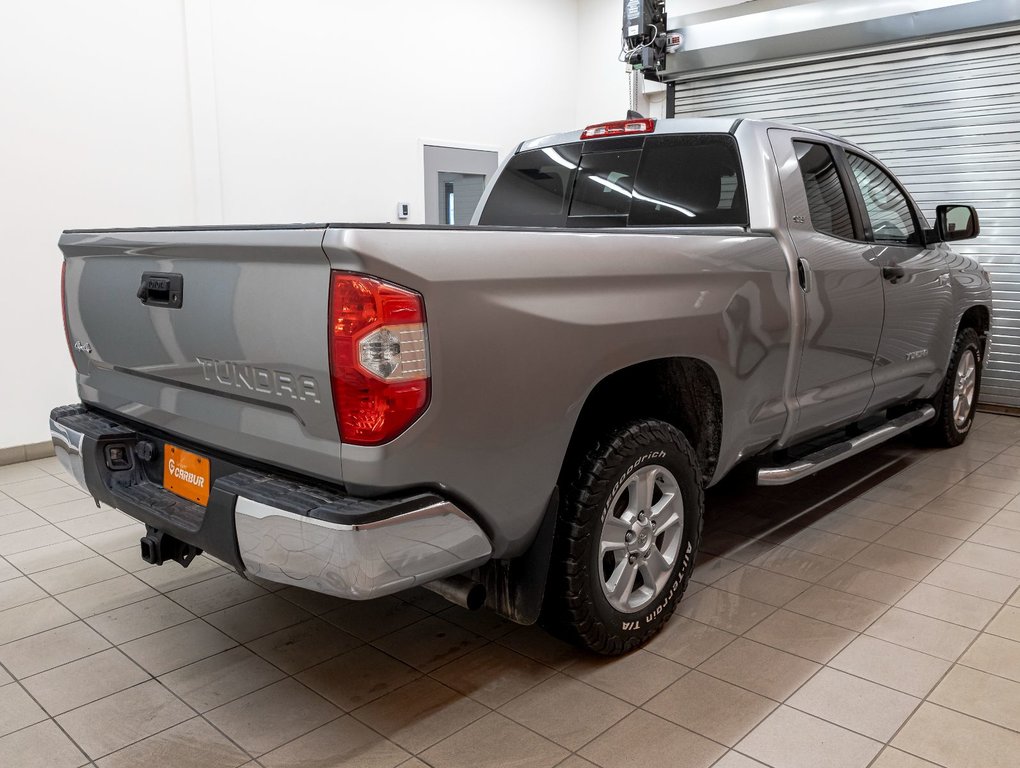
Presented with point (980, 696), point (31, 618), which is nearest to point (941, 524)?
point (980, 696)

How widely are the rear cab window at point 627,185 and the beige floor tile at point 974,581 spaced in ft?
5.38

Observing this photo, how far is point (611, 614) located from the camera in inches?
101

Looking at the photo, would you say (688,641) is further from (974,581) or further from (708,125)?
(708,125)

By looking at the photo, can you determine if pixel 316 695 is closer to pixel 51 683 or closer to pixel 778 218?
pixel 51 683

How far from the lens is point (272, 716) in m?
2.38

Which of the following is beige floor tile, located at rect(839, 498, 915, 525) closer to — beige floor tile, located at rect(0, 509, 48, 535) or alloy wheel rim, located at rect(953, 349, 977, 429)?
alloy wheel rim, located at rect(953, 349, 977, 429)

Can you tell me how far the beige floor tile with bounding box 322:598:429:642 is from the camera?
2891mm

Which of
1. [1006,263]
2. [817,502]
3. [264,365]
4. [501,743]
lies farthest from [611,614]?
[1006,263]

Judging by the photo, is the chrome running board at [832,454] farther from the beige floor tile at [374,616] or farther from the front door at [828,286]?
the beige floor tile at [374,616]

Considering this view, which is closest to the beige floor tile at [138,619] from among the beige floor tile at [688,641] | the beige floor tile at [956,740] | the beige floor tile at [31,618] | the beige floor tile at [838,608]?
the beige floor tile at [31,618]

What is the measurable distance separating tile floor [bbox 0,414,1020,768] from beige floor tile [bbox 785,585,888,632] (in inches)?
0.4

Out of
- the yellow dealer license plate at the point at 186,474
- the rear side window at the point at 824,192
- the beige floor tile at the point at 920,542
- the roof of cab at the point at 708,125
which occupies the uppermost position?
the roof of cab at the point at 708,125

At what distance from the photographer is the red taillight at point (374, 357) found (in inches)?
72.7

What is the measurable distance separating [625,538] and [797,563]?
4.20 ft
